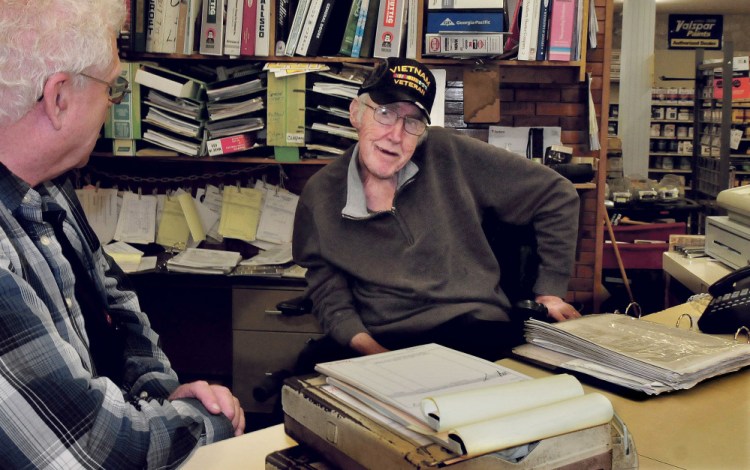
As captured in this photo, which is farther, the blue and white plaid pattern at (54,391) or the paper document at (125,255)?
the paper document at (125,255)

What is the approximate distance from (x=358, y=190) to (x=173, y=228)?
1706 millimetres

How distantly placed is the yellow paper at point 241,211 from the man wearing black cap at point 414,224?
1377 mm

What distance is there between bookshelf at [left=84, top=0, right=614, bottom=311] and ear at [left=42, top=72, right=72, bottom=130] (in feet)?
7.94

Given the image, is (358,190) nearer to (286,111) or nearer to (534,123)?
(286,111)

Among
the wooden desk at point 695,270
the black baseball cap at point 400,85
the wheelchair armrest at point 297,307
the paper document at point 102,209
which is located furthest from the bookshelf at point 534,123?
the black baseball cap at point 400,85

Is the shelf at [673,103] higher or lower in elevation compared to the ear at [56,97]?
higher

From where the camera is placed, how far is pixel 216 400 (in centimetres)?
127

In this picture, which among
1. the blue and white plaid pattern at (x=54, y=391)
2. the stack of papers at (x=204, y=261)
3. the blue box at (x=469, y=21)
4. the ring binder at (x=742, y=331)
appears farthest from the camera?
the stack of papers at (x=204, y=261)

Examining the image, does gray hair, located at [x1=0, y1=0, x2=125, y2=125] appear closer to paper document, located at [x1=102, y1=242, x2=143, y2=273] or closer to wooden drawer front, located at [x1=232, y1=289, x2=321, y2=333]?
wooden drawer front, located at [x1=232, y1=289, x2=321, y2=333]

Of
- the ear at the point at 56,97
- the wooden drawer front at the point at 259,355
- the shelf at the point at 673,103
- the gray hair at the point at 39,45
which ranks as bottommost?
the wooden drawer front at the point at 259,355

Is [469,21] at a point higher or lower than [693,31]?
lower

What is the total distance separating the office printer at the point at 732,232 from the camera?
2.36 metres

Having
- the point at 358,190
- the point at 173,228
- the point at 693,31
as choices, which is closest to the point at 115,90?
the point at 358,190

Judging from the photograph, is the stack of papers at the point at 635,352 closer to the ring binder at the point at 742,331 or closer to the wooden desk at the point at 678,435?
the wooden desk at the point at 678,435
